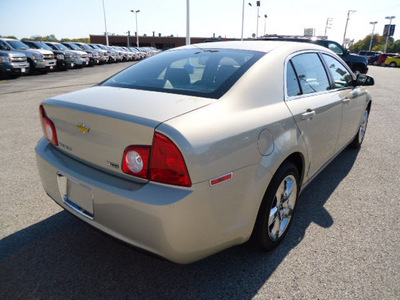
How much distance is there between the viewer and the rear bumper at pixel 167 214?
166 cm

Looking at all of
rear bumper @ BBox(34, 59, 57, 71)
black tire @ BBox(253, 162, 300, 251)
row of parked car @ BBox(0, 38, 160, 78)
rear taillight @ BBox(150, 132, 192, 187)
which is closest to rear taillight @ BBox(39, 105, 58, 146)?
rear taillight @ BBox(150, 132, 192, 187)

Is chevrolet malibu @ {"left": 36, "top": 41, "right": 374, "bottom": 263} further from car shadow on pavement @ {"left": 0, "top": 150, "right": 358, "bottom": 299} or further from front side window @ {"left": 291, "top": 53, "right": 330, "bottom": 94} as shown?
car shadow on pavement @ {"left": 0, "top": 150, "right": 358, "bottom": 299}

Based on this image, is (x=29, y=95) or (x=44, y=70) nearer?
(x=29, y=95)

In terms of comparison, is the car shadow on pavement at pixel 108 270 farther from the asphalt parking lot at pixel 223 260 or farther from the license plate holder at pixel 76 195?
the license plate holder at pixel 76 195

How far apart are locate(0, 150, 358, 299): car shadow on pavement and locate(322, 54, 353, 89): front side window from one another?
6.07 ft

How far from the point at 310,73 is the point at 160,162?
199cm

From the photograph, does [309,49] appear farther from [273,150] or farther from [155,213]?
[155,213]

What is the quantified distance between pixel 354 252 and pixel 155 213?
1.81 m

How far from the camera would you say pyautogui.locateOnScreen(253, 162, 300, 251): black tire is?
2199 millimetres

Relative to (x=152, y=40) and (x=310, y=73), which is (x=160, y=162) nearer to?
(x=310, y=73)

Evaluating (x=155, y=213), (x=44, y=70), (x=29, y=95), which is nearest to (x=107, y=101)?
(x=155, y=213)

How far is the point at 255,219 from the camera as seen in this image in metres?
2.12

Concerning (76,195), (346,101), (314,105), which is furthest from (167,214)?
(346,101)

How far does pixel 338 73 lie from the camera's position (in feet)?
12.2
